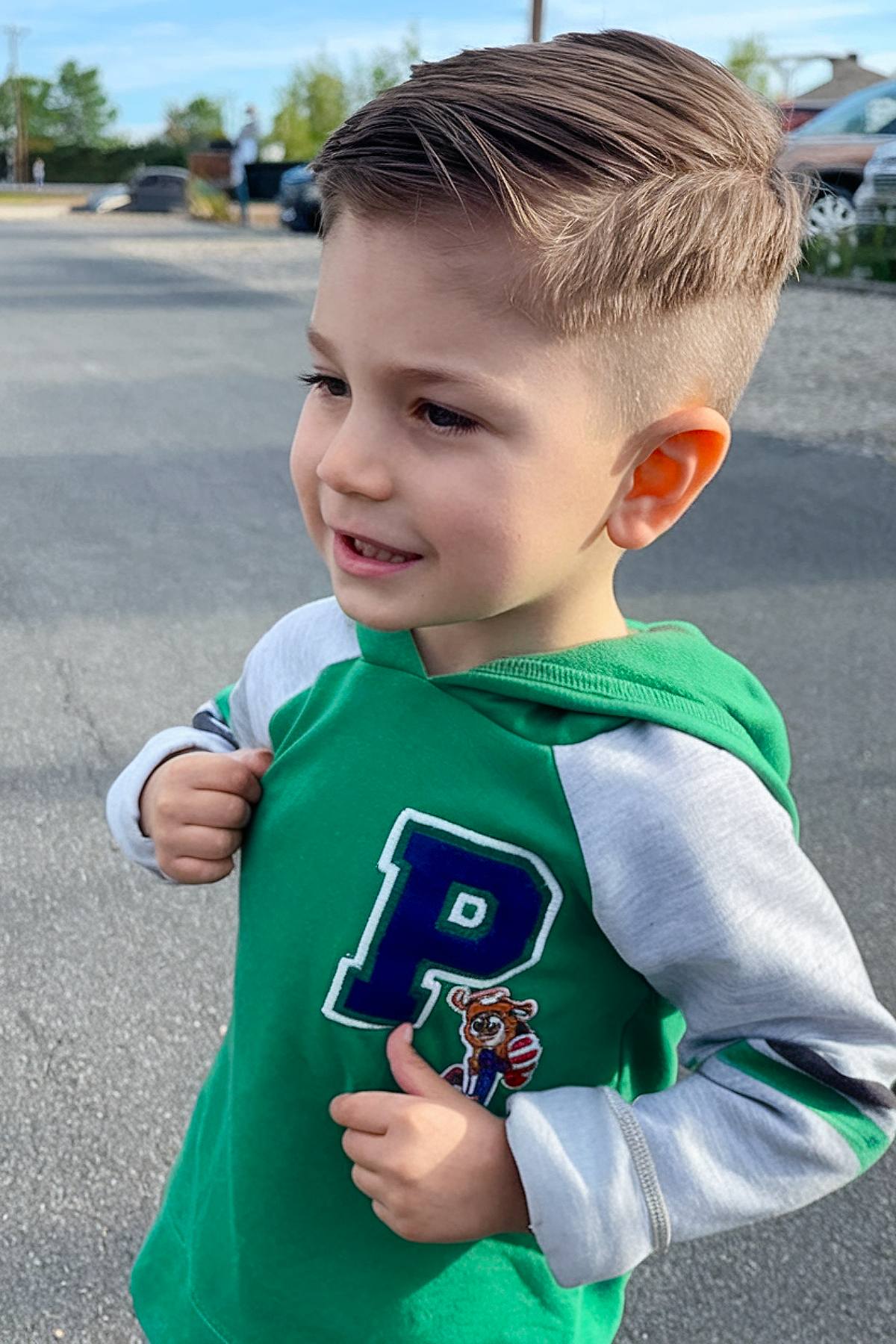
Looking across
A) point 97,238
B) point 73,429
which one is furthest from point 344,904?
point 97,238

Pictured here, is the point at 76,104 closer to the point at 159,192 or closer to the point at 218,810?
the point at 159,192

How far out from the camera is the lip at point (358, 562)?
0.98m

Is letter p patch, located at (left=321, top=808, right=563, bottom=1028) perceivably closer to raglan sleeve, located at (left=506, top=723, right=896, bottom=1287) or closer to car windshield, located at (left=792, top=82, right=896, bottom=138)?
raglan sleeve, located at (left=506, top=723, right=896, bottom=1287)

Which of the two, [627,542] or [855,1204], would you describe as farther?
[855,1204]

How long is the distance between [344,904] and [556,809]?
0.18m

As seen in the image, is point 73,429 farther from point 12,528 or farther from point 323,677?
point 323,677

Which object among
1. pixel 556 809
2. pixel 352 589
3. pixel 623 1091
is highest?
pixel 352 589

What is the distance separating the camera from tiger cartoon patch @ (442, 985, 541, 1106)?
1050 mm

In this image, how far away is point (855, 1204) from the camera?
208 centimetres

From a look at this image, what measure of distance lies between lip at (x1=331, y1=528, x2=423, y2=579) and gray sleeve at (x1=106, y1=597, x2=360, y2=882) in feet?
0.44

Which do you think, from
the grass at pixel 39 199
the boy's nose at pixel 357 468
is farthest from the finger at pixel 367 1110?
the grass at pixel 39 199

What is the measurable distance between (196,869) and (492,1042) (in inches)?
10.8

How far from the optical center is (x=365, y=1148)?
1010 mm

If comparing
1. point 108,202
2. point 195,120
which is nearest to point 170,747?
point 108,202
